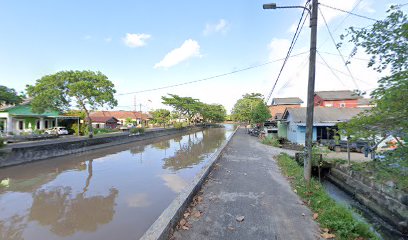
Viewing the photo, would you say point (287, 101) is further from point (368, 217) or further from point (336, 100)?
point (368, 217)

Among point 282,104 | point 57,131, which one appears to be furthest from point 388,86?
point 282,104

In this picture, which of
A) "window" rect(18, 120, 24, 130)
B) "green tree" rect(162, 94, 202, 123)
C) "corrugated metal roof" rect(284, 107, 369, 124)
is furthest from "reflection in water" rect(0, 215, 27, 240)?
"green tree" rect(162, 94, 202, 123)

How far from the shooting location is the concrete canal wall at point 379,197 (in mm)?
6997

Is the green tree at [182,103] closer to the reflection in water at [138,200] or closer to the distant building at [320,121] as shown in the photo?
the distant building at [320,121]

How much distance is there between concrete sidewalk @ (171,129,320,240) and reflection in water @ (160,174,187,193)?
4.43 ft

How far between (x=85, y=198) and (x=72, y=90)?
16.1 meters

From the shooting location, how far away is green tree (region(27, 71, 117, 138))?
20841mm

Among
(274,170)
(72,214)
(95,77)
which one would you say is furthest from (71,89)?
(274,170)

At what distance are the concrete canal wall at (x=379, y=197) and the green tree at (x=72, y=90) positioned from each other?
20391 mm

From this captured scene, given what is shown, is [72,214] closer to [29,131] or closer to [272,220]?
[272,220]

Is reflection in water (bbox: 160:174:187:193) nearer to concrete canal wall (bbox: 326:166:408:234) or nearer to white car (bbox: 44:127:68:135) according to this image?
concrete canal wall (bbox: 326:166:408:234)

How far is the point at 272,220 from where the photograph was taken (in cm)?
499

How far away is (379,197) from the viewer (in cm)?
823

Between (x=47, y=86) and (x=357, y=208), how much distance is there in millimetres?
25358
